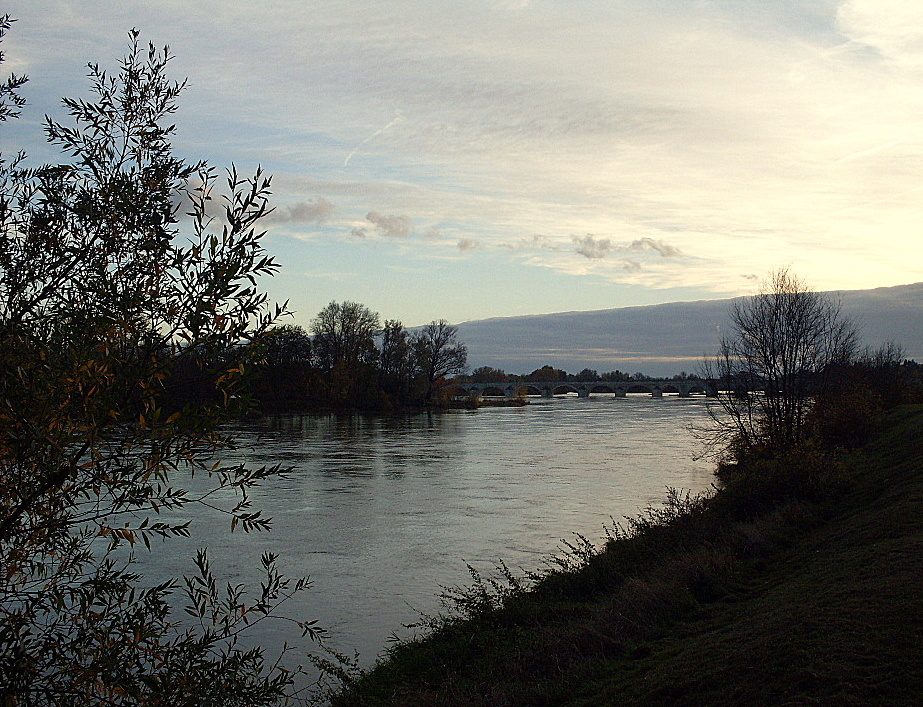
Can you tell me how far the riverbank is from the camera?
632 cm

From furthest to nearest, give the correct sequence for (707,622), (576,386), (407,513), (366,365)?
(576,386) → (366,365) → (407,513) → (707,622)

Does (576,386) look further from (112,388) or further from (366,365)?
(112,388)

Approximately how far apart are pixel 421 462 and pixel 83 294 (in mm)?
30087

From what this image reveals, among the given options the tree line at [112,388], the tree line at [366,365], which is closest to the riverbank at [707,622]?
the tree line at [112,388]

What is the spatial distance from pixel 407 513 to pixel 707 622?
13425 millimetres

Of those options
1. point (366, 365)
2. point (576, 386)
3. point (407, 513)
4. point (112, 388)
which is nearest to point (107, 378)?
point (112, 388)

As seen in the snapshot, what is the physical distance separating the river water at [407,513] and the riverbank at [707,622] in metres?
1.78

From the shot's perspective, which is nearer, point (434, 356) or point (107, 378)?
point (107, 378)

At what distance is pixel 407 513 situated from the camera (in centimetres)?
2162

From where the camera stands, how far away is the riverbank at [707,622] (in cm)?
632

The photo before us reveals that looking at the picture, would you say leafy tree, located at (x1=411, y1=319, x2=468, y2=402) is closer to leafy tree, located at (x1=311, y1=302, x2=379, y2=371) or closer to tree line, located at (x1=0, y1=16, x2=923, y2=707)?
leafy tree, located at (x1=311, y1=302, x2=379, y2=371)

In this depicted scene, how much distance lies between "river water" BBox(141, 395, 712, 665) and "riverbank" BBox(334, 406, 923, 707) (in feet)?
5.83

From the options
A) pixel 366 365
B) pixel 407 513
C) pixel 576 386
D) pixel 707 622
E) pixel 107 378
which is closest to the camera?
pixel 107 378

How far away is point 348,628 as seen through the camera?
470 inches
